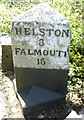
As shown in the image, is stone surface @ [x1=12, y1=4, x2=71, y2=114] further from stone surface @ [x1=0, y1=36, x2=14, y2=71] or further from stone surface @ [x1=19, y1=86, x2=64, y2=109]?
stone surface @ [x1=0, y1=36, x2=14, y2=71]

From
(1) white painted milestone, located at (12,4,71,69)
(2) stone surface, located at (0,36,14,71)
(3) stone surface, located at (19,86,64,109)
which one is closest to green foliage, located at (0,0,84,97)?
(3) stone surface, located at (19,86,64,109)

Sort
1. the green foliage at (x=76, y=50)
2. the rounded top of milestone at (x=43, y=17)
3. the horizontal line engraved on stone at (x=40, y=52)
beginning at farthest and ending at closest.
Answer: the green foliage at (x=76, y=50) → the horizontal line engraved on stone at (x=40, y=52) → the rounded top of milestone at (x=43, y=17)

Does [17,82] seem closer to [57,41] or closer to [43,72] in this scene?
[43,72]

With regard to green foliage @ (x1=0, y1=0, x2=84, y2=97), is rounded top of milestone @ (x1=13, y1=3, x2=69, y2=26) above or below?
above

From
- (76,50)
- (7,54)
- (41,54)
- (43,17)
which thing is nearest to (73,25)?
(76,50)

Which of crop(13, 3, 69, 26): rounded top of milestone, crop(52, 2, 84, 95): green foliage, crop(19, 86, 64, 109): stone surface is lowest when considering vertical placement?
crop(19, 86, 64, 109): stone surface

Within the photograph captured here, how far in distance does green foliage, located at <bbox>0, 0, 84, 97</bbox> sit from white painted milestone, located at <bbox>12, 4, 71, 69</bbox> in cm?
63

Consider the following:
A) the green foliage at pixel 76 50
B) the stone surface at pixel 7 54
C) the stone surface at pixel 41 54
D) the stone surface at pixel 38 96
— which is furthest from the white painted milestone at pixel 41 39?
the stone surface at pixel 7 54

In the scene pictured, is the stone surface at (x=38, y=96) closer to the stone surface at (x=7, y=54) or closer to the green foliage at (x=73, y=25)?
the green foliage at (x=73, y=25)

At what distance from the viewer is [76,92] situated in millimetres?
4020

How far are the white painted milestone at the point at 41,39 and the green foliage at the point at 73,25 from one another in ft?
2.08

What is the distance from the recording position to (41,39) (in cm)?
347

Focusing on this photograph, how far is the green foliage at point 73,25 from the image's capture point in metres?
4.21

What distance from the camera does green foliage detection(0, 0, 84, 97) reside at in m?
4.21
